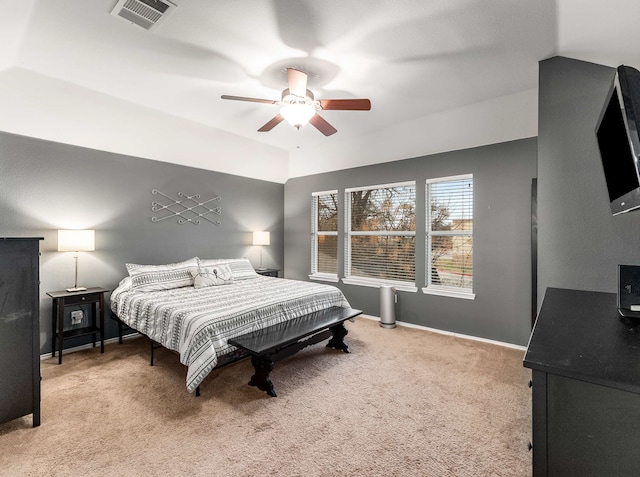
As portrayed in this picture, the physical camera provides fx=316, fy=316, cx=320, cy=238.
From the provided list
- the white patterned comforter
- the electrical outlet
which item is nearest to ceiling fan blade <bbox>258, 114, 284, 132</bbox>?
the white patterned comforter

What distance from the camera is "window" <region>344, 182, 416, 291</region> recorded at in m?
4.61

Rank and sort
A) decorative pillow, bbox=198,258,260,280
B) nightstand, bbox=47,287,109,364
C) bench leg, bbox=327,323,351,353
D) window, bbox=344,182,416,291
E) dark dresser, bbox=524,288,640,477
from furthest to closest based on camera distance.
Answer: window, bbox=344,182,416,291, decorative pillow, bbox=198,258,260,280, bench leg, bbox=327,323,351,353, nightstand, bbox=47,287,109,364, dark dresser, bbox=524,288,640,477

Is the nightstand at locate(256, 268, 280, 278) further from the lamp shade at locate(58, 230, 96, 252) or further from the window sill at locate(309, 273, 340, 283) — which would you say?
the lamp shade at locate(58, 230, 96, 252)

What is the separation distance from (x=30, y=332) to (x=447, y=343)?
12.9 ft

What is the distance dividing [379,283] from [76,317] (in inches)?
154

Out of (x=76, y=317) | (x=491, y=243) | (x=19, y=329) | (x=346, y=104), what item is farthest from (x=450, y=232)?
(x=76, y=317)

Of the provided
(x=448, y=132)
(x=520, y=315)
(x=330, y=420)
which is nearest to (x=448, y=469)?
(x=330, y=420)

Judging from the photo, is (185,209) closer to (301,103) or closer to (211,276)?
(211,276)

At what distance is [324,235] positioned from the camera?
5605 millimetres

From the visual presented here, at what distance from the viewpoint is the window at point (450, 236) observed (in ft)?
13.4

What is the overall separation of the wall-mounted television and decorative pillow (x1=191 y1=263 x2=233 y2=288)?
3.86 metres

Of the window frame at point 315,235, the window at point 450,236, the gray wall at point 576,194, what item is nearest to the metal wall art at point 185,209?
the window frame at point 315,235

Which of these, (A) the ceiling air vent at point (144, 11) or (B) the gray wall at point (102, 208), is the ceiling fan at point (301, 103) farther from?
(B) the gray wall at point (102, 208)

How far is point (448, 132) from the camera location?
406 cm
